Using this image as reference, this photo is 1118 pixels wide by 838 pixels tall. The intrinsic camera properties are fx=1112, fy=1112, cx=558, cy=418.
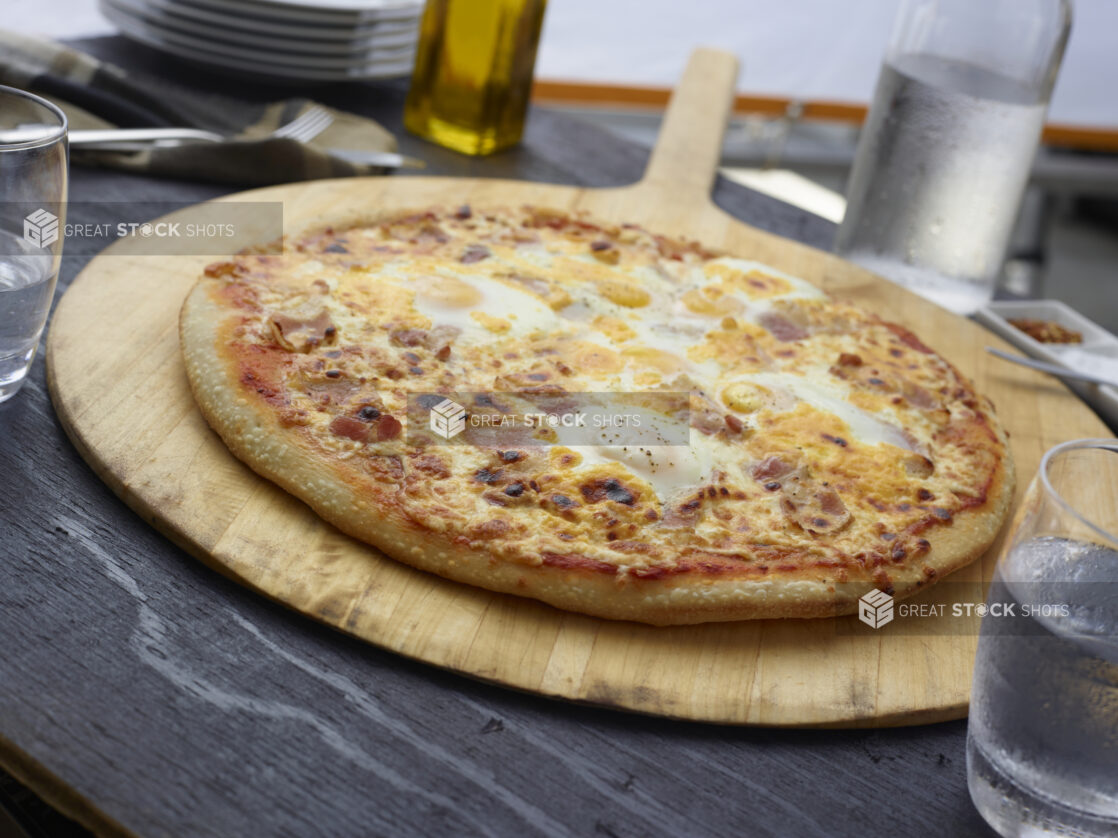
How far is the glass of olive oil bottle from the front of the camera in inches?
109

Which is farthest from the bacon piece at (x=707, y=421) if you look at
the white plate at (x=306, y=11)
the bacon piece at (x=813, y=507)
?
the white plate at (x=306, y=11)

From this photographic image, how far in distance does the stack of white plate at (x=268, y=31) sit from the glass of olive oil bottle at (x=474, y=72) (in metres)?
0.17

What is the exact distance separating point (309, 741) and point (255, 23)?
2.20 metres

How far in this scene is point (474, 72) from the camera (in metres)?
2.87

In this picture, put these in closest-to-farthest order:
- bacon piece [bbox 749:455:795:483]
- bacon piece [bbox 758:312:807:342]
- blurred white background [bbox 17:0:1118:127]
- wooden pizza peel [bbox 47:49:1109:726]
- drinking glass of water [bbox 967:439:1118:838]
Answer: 1. drinking glass of water [bbox 967:439:1118:838]
2. wooden pizza peel [bbox 47:49:1109:726]
3. bacon piece [bbox 749:455:795:483]
4. bacon piece [bbox 758:312:807:342]
5. blurred white background [bbox 17:0:1118:127]

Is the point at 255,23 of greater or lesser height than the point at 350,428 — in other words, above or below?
above

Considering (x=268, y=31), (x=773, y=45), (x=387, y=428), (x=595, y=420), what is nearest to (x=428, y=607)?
(x=387, y=428)

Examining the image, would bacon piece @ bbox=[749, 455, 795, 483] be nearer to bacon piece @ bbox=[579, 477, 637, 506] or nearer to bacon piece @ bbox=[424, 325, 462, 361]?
bacon piece @ bbox=[579, 477, 637, 506]

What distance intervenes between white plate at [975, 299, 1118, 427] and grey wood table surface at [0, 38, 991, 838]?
1.12 meters

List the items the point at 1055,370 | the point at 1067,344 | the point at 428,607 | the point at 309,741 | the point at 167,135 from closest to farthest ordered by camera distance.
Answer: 1. the point at 309,741
2. the point at 428,607
3. the point at 1055,370
4. the point at 1067,344
5. the point at 167,135

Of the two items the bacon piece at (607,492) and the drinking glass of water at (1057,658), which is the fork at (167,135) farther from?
the drinking glass of water at (1057,658)

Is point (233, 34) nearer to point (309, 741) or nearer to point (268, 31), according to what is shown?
point (268, 31)

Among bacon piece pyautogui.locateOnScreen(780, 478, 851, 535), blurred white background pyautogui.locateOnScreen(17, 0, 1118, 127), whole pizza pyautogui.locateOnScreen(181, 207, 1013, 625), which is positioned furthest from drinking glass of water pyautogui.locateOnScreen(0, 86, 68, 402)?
blurred white background pyautogui.locateOnScreen(17, 0, 1118, 127)

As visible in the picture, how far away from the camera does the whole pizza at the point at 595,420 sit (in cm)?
150
